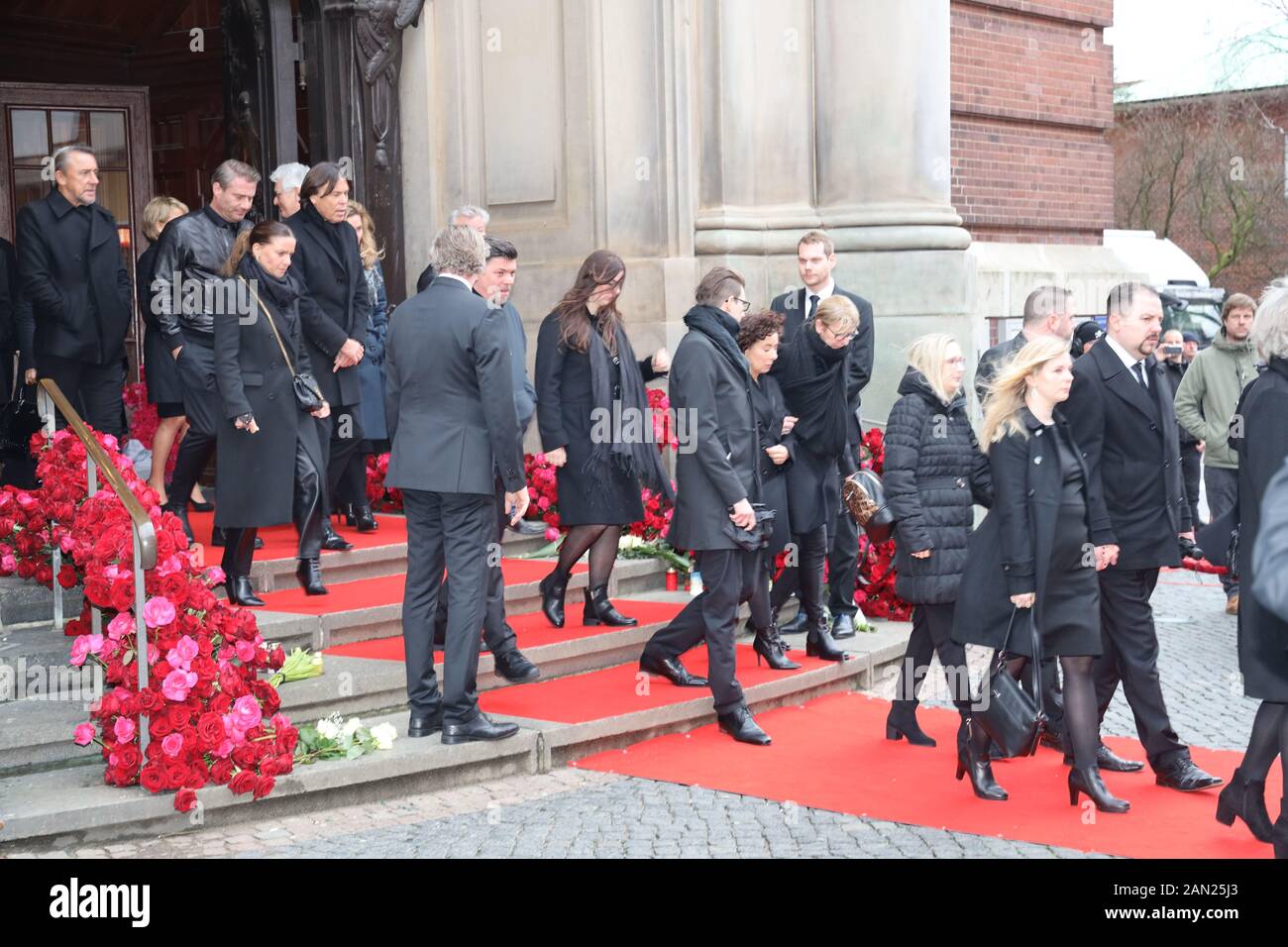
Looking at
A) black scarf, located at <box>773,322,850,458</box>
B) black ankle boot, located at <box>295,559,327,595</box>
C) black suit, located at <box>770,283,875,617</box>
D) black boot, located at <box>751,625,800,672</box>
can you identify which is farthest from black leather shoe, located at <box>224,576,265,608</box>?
black suit, located at <box>770,283,875,617</box>

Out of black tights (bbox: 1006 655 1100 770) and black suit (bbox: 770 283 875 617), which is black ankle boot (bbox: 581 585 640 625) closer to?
black suit (bbox: 770 283 875 617)

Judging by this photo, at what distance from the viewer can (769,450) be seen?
8203mm

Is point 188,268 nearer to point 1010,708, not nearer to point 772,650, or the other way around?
point 772,650

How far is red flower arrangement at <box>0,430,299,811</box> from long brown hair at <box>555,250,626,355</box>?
2.45m

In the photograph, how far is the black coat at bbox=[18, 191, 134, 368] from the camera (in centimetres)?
889

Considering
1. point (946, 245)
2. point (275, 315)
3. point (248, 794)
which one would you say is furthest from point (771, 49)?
point (248, 794)

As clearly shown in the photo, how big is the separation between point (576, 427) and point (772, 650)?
150 centimetres

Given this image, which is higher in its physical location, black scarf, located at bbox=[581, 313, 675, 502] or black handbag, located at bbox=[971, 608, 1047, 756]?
black scarf, located at bbox=[581, 313, 675, 502]

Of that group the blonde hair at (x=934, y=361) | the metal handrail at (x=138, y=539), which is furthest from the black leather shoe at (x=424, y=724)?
the blonde hair at (x=934, y=361)

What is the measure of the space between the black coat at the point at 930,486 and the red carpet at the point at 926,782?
782mm

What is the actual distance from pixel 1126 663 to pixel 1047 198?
8237 mm

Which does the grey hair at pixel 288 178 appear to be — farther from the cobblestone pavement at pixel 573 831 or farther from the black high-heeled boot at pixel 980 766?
the black high-heeled boot at pixel 980 766
